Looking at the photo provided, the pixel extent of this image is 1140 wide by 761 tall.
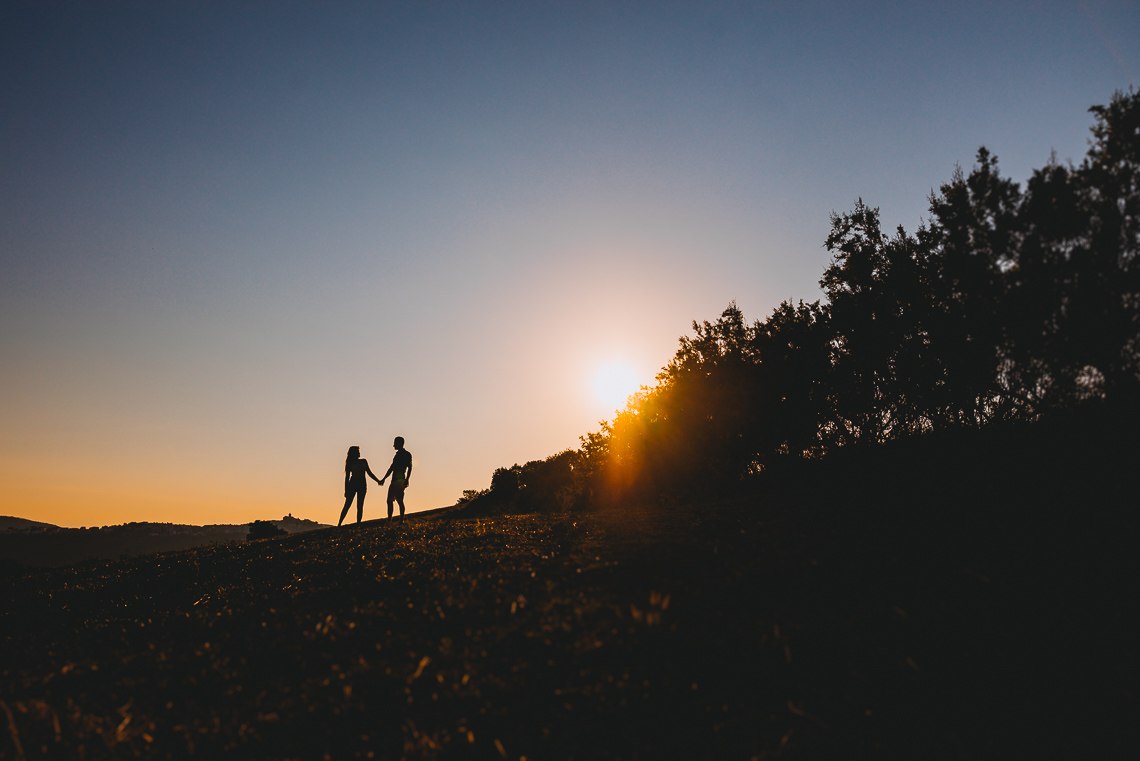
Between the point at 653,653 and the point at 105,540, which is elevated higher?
the point at 105,540

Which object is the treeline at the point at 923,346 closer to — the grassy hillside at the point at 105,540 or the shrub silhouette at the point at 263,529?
the shrub silhouette at the point at 263,529

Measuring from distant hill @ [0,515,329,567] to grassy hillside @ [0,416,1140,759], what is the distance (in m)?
69.9

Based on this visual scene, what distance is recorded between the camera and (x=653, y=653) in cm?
532

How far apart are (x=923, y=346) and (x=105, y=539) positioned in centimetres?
13257

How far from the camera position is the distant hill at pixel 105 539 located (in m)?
75.1

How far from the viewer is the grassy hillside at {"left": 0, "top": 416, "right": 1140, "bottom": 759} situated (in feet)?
14.4

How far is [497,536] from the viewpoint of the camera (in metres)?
13.5

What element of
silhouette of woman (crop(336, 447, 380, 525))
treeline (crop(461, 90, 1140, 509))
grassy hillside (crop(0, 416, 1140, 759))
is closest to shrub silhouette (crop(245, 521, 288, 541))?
treeline (crop(461, 90, 1140, 509))

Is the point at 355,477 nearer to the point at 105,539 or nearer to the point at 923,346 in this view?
the point at 923,346

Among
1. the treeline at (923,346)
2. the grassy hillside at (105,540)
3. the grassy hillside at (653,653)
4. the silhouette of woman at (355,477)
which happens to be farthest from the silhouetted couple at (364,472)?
the grassy hillside at (105,540)

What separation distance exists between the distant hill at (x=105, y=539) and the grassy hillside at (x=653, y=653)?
6994 centimetres

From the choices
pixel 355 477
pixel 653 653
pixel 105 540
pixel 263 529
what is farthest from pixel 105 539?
pixel 653 653

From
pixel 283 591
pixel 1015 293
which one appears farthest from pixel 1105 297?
pixel 283 591

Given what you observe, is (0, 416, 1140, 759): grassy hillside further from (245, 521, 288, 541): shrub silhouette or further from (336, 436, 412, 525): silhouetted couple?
(245, 521, 288, 541): shrub silhouette
